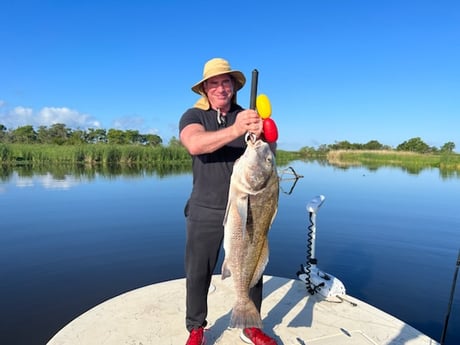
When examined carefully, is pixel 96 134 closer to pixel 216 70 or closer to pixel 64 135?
pixel 64 135

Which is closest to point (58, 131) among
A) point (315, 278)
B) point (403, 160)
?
point (403, 160)

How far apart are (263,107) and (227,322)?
255 cm

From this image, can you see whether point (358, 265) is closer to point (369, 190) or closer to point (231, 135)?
point (231, 135)

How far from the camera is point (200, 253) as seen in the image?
3012 millimetres

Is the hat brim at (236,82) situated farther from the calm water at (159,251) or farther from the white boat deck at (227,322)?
the white boat deck at (227,322)

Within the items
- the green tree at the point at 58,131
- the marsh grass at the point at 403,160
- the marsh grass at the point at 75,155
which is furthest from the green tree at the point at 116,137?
the marsh grass at the point at 403,160

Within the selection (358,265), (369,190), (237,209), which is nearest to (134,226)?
(358,265)

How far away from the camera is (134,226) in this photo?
10.8 meters

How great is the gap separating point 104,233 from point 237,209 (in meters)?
8.65

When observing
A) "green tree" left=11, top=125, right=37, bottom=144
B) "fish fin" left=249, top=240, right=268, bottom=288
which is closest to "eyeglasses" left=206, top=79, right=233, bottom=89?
"fish fin" left=249, top=240, right=268, bottom=288

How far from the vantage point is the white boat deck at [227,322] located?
329cm

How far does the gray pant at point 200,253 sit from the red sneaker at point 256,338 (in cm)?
31

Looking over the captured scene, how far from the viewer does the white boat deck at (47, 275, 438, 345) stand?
10.8 feet

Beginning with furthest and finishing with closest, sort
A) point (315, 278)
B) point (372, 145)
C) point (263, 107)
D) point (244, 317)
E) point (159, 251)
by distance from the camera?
1. point (372, 145)
2. point (159, 251)
3. point (315, 278)
4. point (244, 317)
5. point (263, 107)
